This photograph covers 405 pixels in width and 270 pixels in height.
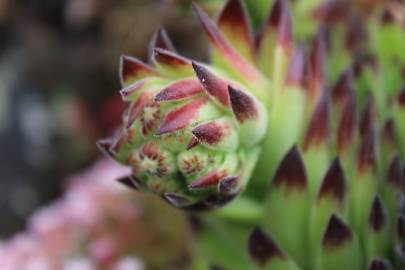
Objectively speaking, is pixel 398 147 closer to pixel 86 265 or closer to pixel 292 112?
pixel 292 112

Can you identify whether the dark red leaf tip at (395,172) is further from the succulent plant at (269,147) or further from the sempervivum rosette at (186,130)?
the sempervivum rosette at (186,130)

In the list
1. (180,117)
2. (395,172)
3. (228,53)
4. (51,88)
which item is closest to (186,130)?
(180,117)

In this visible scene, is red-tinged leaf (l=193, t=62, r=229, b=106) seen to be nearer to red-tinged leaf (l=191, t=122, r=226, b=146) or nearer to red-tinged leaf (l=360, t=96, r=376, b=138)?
red-tinged leaf (l=191, t=122, r=226, b=146)

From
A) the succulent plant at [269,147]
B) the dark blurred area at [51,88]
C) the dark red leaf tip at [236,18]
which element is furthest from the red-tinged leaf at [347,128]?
the dark blurred area at [51,88]

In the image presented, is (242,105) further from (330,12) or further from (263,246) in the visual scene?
(330,12)

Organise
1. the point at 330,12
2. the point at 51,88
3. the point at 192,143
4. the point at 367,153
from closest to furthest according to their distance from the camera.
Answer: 1. the point at 192,143
2. the point at 367,153
3. the point at 330,12
4. the point at 51,88

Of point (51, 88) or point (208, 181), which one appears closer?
point (208, 181)

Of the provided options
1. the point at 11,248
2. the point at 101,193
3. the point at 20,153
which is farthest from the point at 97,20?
the point at 11,248
